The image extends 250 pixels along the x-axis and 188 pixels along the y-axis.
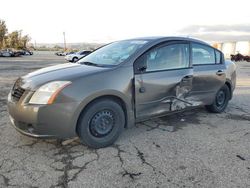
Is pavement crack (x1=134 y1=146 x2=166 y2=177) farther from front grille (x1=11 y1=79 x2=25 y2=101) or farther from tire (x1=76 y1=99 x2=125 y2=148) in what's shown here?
front grille (x1=11 y1=79 x2=25 y2=101)

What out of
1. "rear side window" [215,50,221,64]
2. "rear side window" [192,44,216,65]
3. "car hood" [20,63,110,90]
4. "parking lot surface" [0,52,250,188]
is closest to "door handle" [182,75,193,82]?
"rear side window" [192,44,216,65]

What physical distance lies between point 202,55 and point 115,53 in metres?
1.75

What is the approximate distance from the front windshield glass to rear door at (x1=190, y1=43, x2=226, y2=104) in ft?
3.82

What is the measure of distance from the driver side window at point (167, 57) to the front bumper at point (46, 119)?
1368mm

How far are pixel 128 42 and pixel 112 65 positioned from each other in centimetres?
88

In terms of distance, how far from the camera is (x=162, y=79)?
3578mm

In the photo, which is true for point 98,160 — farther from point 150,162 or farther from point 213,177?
point 213,177

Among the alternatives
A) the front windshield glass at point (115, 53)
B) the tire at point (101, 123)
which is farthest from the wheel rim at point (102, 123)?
the front windshield glass at point (115, 53)

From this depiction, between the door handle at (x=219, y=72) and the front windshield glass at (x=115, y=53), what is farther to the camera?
the door handle at (x=219, y=72)

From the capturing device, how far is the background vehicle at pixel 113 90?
9.24ft

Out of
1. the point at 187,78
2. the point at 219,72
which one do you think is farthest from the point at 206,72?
the point at 187,78

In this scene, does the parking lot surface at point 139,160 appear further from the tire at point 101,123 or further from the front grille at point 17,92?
the front grille at point 17,92

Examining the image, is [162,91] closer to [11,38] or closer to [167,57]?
[167,57]

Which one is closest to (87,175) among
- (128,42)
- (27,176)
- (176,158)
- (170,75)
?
(27,176)
